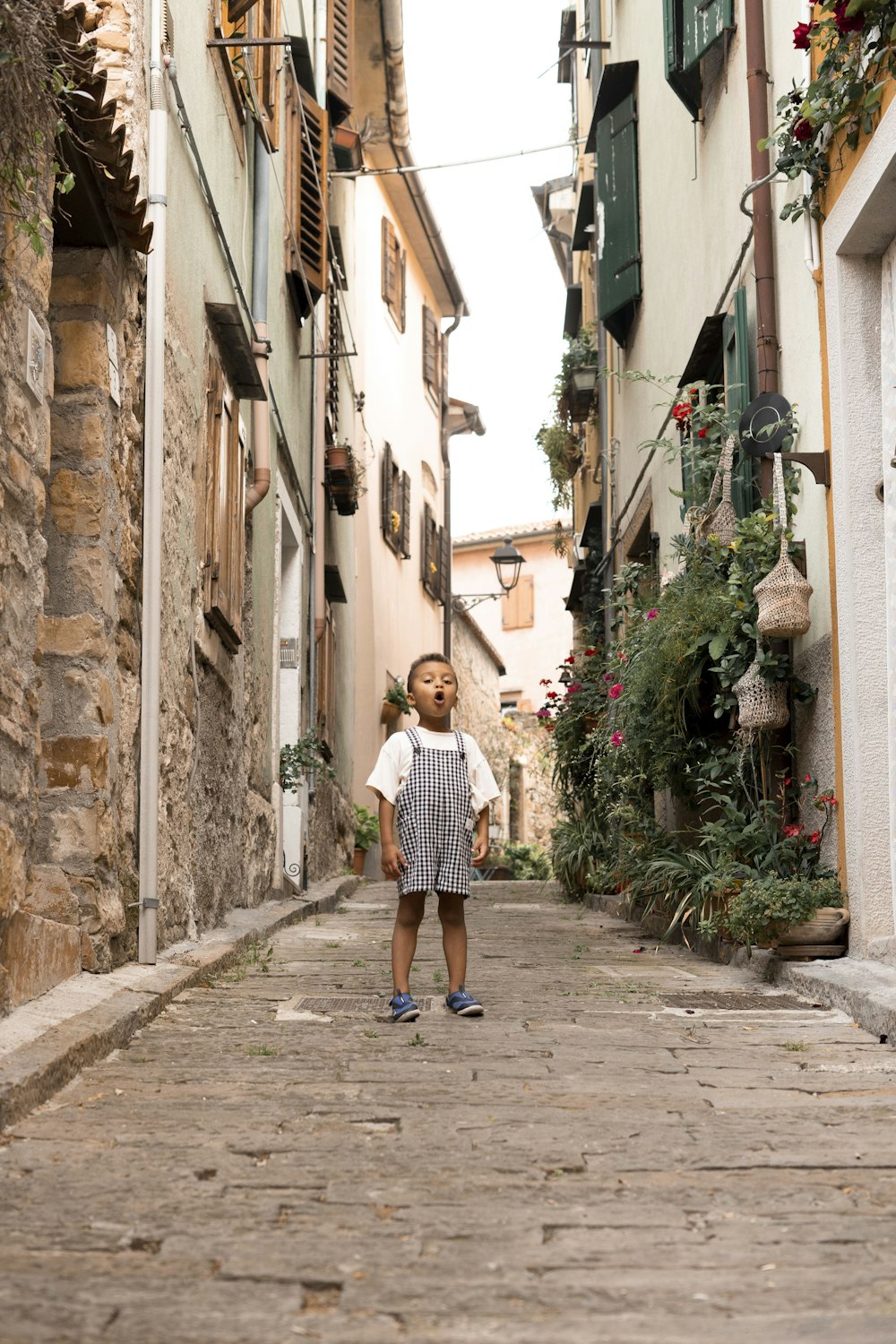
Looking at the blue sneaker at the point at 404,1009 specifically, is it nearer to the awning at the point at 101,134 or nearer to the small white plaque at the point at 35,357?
the small white plaque at the point at 35,357

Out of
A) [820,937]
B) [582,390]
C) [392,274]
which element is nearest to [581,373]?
[582,390]

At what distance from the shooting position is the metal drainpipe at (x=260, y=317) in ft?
29.7

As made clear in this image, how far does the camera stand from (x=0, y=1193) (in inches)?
106

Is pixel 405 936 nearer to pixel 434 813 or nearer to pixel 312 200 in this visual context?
pixel 434 813

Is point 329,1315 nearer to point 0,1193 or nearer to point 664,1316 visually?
point 664,1316

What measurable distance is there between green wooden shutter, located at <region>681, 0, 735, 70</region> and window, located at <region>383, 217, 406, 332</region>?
436 inches

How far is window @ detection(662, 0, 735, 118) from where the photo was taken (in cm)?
834

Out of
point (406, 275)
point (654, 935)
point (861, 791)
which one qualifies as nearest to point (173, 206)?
point (861, 791)

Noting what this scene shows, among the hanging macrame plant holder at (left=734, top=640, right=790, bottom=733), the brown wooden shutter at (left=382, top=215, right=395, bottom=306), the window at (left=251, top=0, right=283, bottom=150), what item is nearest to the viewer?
the hanging macrame plant holder at (left=734, top=640, right=790, bottom=733)

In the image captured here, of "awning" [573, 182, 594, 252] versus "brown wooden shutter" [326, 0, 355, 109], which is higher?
"brown wooden shutter" [326, 0, 355, 109]

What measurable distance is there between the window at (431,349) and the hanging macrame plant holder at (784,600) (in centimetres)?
1783

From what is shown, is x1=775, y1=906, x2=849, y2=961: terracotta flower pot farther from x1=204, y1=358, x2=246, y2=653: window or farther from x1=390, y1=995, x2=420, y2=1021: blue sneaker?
x1=204, y1=358, x2=246, y2=653: window

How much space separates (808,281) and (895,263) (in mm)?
763

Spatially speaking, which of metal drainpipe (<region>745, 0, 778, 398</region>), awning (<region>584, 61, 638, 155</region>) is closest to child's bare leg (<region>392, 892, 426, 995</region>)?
metal drainpipe (<region>745, 0, 778, 398</region>)
